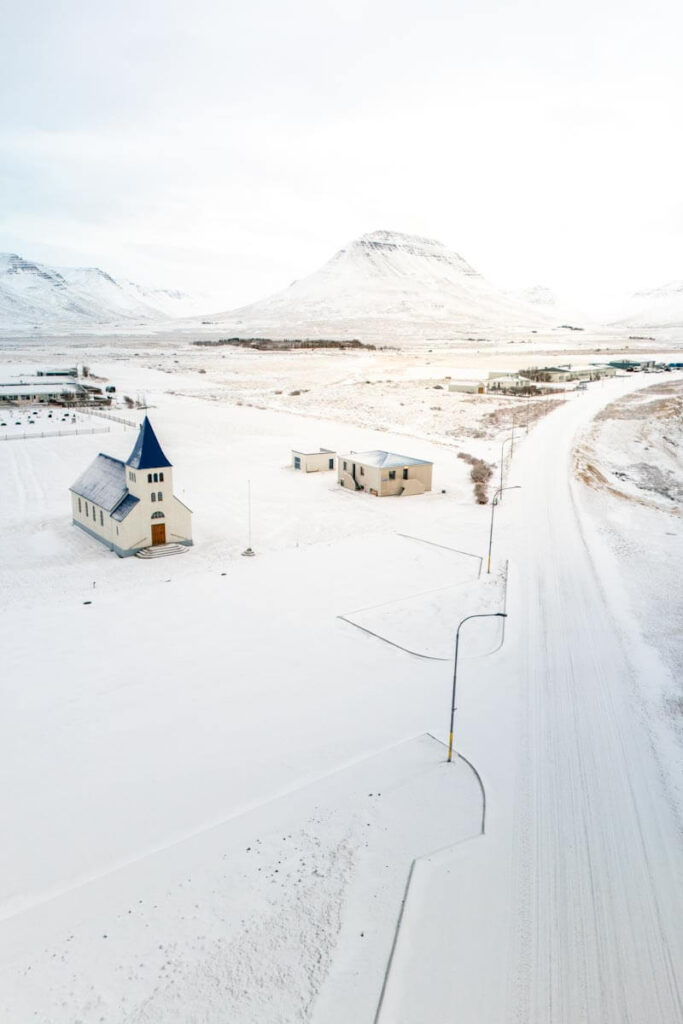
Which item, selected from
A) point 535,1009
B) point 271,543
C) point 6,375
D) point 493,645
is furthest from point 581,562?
Answer: point 6,375

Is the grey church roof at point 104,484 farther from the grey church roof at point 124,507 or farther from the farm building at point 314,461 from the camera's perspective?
the farm building at point 314,461

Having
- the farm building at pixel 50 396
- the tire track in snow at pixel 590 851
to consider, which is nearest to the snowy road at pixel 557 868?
the tire track in snow at pixel 590 851

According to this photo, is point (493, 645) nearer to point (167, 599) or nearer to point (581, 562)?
point (581, 562)

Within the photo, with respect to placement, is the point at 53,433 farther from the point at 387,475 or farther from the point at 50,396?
the point at 387,475

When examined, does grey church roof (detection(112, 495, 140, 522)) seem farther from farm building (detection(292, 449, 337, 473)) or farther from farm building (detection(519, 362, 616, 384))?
farm building (detection(519, 362, 616, 384))

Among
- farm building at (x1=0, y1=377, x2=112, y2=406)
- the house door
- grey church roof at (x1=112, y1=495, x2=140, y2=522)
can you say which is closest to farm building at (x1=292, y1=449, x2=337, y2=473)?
the house door
